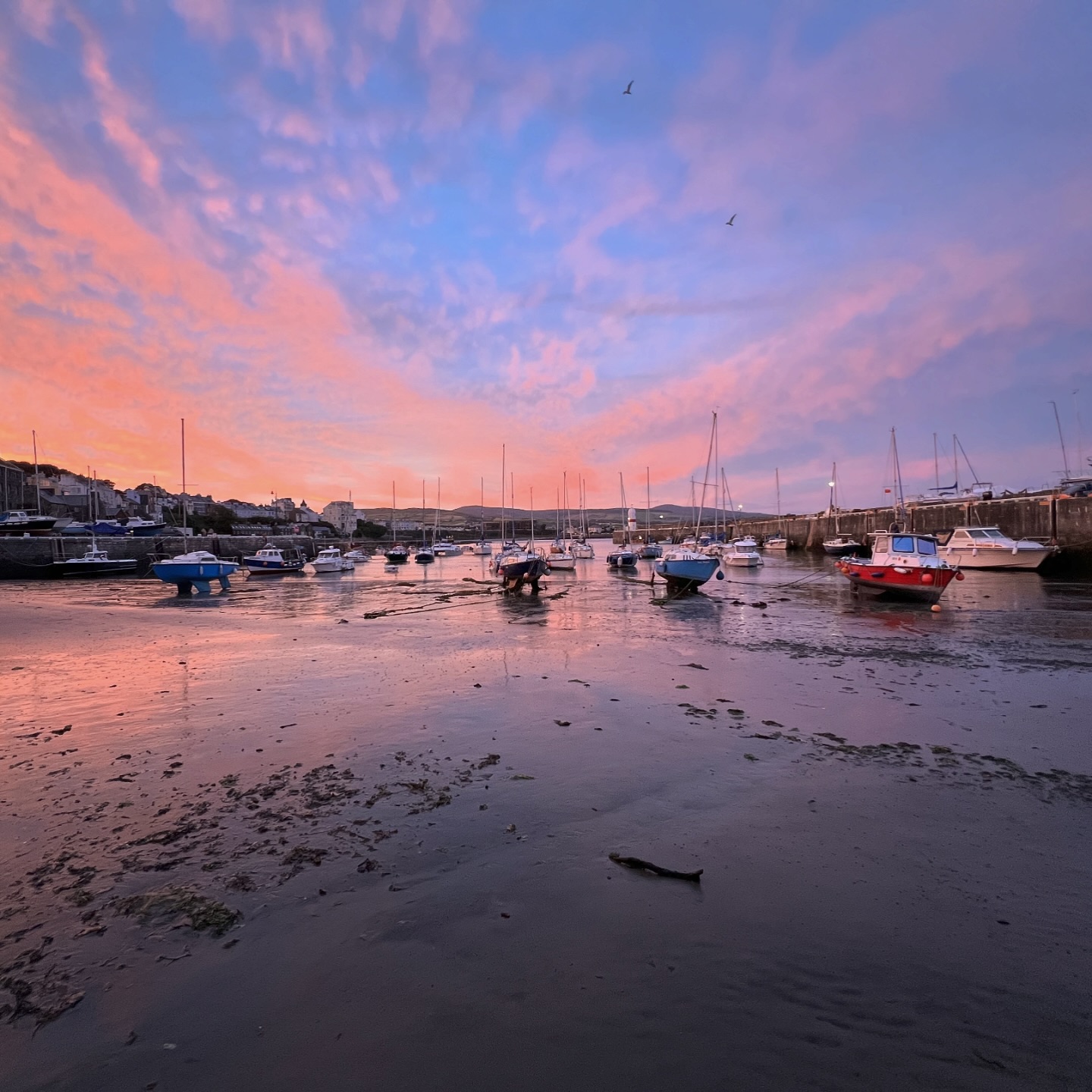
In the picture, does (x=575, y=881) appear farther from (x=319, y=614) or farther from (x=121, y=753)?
(x=319, y=614)

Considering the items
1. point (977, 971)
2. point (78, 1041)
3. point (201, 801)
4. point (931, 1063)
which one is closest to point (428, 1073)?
point (78, 1041)

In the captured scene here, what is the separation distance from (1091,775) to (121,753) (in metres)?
12.3

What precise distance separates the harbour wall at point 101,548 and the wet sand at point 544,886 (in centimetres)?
4496

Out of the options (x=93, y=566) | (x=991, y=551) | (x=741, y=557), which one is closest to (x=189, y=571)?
(x=93, y=566)

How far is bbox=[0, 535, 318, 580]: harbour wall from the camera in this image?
174 feet

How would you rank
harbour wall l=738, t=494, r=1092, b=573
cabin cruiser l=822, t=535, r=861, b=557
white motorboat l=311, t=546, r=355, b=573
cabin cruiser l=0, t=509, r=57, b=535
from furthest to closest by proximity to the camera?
cabin cruiser l=822, t=535, r=861, b=557 < cabin cruiser l=0, t=509, r=57, b=535 < white motorboat l=311, t=546, r=355, b=573 < harbour wall l=738, t=494, r=1092, b=573

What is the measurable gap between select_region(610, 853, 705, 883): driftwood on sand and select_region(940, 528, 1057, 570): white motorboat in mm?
44387

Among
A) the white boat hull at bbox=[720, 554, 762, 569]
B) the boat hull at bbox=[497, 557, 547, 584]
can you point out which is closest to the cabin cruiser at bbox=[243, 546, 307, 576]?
the boat hull at bbox=[497, 557, 547, 584]

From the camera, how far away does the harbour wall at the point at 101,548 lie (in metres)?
53.0

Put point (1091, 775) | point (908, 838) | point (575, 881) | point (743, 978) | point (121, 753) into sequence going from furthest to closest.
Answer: point (121, 753) < point (1091, 775) < point (908, 838) < point (575, 881) < point (743, 978)

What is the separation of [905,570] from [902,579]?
1.44ft

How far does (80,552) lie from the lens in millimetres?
61812

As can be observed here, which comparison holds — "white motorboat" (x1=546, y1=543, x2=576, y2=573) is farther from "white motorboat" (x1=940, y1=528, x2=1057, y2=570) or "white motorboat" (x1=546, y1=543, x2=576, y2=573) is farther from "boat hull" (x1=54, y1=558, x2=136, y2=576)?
"boat hull" (x1=54, y1=558, x2=136, y2=576)

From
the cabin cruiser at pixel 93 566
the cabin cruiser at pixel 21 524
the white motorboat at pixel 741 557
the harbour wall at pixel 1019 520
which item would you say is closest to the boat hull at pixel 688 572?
the white motorboat at pixel 741 557
